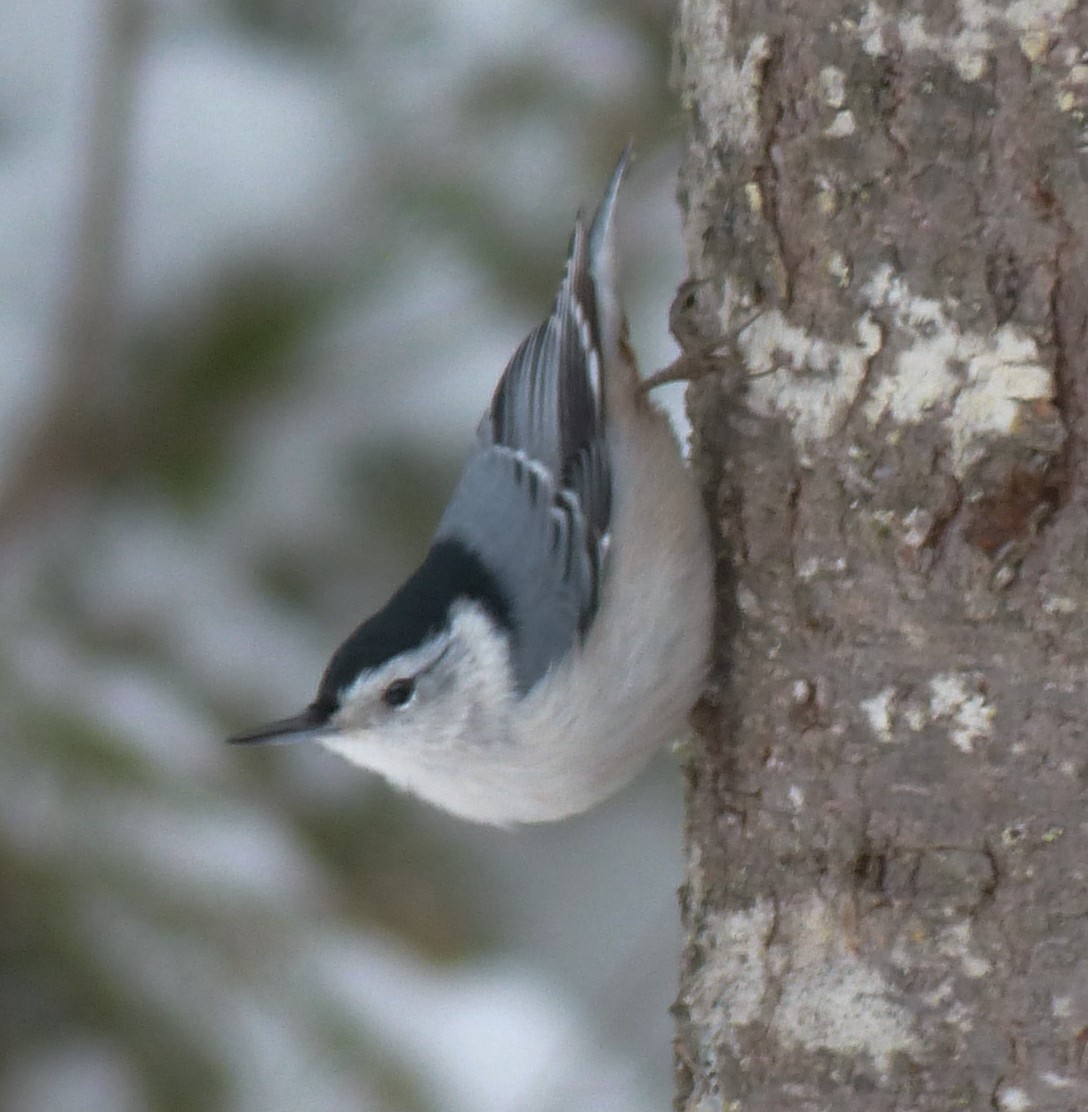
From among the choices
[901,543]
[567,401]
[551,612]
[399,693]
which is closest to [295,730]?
[399,693]

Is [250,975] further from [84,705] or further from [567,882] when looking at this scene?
[567,882]

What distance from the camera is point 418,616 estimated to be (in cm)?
188

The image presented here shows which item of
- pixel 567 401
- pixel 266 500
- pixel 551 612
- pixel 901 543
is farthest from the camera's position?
pixel 266 500

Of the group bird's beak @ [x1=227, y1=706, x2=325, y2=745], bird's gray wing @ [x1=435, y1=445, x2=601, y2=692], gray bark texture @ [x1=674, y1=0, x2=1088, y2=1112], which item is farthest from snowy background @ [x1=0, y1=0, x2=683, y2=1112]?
gray bark texture @ [x1=674, y1=0, x2=1088, y2=1112]

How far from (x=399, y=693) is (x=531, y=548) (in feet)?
0.74

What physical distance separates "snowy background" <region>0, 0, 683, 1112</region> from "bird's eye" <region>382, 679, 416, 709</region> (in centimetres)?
86

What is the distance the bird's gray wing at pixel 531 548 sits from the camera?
1803 mm

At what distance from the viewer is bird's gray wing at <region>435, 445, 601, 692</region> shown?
1803 mm

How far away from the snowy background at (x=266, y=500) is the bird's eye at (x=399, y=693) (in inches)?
33.8

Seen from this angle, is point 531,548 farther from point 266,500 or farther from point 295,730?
point 266,500

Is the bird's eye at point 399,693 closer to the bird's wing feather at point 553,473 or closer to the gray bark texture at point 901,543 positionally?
the bird's wing feather at point 553,473

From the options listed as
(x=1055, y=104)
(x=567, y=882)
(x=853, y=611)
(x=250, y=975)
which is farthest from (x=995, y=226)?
(x=567, y=882)

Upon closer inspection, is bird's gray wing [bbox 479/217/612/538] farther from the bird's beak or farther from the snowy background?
the snowy background

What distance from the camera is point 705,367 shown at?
164cm
